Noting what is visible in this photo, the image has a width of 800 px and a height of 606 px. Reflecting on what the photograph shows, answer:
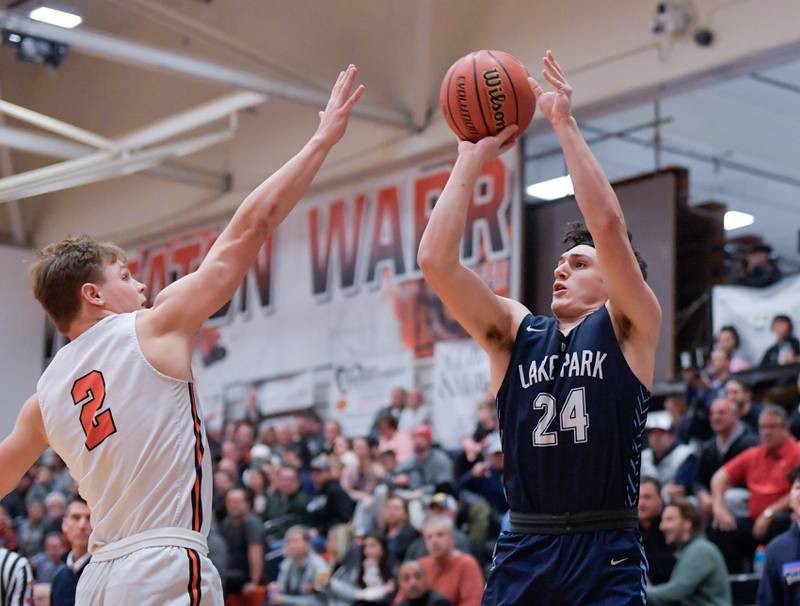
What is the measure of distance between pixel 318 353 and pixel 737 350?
7174 mm

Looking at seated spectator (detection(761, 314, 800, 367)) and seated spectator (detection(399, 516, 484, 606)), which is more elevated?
seated spectator (detection(761, 314, 800, 367))

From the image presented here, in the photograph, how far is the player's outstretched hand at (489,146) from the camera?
4.73 metres

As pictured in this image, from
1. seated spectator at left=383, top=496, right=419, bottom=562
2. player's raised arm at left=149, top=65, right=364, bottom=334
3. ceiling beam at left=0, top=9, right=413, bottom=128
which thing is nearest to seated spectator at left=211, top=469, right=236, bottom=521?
seated spectator at left=383, top=496, right=419, bottom=562

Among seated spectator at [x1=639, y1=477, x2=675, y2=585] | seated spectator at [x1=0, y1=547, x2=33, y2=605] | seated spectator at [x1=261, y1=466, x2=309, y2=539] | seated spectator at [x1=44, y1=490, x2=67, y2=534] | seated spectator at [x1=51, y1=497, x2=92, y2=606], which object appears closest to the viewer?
seated spectator at [x1=0, y1=547, x2=33, y2=605]

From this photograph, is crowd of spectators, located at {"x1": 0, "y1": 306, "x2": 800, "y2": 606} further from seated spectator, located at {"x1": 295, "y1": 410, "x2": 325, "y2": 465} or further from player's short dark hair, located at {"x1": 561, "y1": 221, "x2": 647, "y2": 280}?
player's short dark hair, located at {"x1": 561, "y1": 221, "x2": 647, "y2": 280}

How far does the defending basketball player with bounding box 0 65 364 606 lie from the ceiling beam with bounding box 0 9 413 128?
38.7 feet

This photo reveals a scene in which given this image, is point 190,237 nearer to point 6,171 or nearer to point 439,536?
point 6,171

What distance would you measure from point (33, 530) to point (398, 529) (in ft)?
22.4

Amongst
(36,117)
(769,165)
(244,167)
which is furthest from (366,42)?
(769,165)

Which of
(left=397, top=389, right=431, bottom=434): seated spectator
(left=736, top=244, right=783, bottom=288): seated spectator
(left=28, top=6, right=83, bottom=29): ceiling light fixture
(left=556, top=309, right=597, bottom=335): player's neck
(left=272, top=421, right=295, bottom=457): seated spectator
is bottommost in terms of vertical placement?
(left=272, top=421, right=295, bottom=457): seated spectator

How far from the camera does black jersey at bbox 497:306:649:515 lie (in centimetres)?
419

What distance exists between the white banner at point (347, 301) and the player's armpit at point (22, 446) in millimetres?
12087

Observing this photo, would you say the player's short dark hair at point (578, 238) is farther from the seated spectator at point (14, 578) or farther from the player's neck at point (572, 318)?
the seated spectator at point (14, 578)

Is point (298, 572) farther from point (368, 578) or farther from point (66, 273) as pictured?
point (66, 273)
